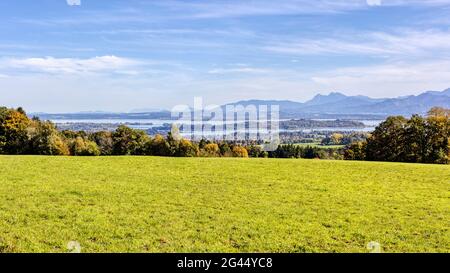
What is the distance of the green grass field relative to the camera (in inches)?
399

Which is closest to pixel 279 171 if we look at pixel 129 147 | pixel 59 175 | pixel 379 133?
pixel 59 175

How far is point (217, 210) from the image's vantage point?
45.5ft

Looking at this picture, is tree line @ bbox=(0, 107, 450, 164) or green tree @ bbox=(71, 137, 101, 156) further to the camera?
green tree @ bbox=(71, 137, 101, 156)

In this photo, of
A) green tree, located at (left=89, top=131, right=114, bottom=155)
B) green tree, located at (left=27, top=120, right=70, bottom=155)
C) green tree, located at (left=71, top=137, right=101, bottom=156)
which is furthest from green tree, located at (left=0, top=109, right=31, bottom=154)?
green tree, located at (left=89, top=131, right=114, bottom=155)

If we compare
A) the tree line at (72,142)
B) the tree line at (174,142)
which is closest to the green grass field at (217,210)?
the tree line at (174,142)

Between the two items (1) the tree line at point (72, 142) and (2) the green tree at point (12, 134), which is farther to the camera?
(1) the tree line at point (72, 142)

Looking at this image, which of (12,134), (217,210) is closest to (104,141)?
(12,134)

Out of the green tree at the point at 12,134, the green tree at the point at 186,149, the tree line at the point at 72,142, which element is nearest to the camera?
the green tree at the point at 12,134

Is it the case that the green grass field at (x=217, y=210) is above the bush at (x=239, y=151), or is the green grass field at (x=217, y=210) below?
above

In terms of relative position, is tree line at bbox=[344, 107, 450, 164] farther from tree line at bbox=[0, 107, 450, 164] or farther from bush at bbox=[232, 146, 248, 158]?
bush at bbox=[232, 146, 248, 158]

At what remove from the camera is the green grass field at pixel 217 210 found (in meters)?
10.1

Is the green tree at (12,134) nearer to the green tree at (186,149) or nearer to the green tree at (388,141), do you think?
the green tree at (186,149)

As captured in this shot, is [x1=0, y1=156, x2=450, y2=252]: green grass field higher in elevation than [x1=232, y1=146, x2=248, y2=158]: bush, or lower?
higher

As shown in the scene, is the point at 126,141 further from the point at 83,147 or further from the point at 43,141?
the point at 43,141
